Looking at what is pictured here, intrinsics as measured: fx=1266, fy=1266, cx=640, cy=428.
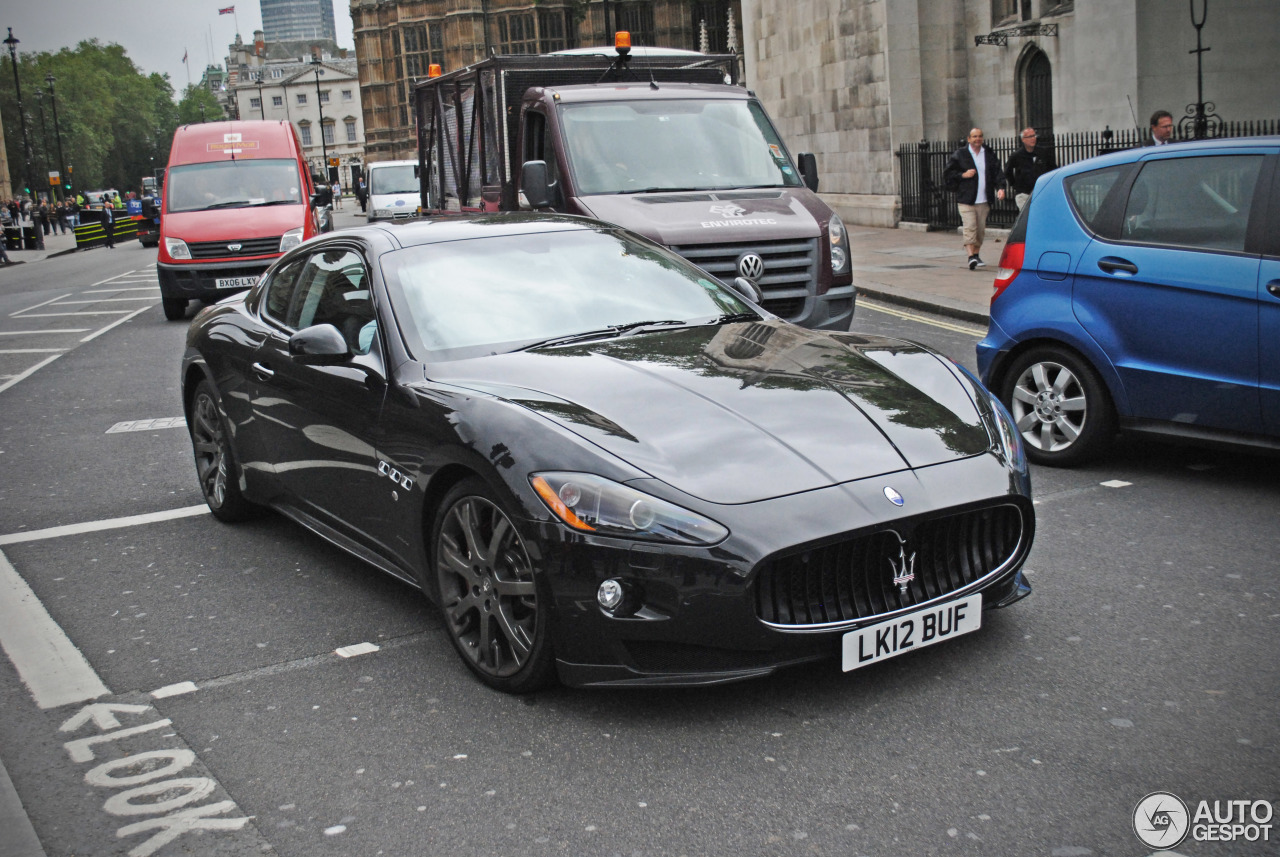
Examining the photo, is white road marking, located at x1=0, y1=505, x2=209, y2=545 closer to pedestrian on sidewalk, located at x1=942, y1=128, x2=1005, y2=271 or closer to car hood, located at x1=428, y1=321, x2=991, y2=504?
car hood, located at x1=428, y1=321, x2=991, y2=504

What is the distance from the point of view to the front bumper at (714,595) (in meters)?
3.56

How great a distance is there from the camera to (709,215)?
9883 mm

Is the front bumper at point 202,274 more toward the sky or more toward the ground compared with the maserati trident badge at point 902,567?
more toward the sky

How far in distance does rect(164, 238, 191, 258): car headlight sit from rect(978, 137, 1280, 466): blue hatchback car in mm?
12691

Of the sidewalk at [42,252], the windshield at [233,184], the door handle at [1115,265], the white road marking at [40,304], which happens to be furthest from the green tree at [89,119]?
the door handle at [1115,265]

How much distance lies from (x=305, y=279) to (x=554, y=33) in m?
104

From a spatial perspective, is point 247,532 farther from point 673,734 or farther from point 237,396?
point 673,734

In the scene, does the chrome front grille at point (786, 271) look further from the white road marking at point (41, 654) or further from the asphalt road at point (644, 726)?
the white road marking at point (41, 654)

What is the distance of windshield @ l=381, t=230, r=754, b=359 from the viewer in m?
4.84

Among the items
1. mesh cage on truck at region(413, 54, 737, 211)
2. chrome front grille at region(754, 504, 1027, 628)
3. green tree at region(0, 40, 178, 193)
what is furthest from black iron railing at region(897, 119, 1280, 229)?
green tree at region(0, 40, 178, 193)

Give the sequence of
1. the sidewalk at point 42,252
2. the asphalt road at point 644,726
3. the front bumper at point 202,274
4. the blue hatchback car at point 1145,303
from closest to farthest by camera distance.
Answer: the asphalt road at point 644,726, the blue hatchback car at point 1145,303, the front bumper at point 202,274, the sidewalk at point 42,252

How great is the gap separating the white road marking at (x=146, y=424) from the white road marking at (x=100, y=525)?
270 centimetres

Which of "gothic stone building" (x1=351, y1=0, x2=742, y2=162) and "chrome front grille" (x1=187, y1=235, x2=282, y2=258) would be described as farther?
"gothic stone building" (x1=351, y1=0, x2=742, y2=162)

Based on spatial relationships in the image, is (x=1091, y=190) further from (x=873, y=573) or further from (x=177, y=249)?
(x=177, y=249)
